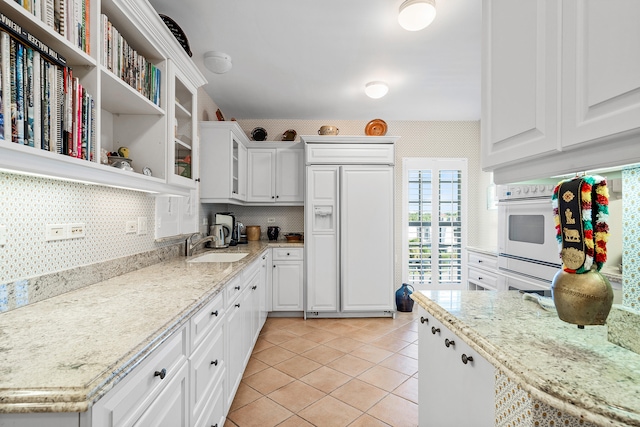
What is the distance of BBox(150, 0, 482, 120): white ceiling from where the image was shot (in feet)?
6.87

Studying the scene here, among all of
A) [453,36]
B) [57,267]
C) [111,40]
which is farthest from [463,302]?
[453,36]

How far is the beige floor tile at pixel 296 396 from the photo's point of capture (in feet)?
6.88

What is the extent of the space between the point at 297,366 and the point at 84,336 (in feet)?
6.63

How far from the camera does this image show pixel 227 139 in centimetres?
340

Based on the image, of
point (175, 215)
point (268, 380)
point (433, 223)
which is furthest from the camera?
point (433, 223)

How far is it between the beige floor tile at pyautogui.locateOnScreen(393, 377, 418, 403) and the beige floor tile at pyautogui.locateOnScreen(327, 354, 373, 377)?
345mm

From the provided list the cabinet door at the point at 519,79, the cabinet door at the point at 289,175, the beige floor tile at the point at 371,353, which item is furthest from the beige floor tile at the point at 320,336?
the cabinet door at the point at 519,79

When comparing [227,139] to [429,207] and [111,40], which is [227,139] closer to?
[111,40]

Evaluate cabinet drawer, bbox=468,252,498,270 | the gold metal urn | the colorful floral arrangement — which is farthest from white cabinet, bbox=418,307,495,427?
cabinet drawer, bbox=468,252,498,270

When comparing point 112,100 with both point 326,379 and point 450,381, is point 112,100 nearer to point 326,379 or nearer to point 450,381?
point 450,381

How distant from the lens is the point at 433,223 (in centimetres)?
455

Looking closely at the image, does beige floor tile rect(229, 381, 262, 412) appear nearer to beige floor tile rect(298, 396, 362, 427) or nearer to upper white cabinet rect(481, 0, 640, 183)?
beige floor tile rect(298, 396, 362, 427)

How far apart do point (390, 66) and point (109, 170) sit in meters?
2.51

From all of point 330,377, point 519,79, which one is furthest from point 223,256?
point 519,79
